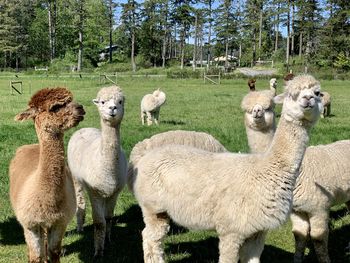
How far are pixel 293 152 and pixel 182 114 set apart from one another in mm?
13032

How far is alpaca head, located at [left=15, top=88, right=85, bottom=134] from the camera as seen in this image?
3978 mm

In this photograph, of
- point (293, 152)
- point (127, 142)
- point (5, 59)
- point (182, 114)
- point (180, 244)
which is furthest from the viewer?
point (5, 59)

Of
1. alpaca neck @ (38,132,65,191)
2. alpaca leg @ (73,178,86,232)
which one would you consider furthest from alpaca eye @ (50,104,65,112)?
alpaca leg @ (73,178,86,232)

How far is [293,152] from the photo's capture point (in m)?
3.62

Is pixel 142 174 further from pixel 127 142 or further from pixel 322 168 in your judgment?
pixel 127 142

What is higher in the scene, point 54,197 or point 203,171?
point 203,171

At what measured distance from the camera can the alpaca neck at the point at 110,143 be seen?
16.9 ft

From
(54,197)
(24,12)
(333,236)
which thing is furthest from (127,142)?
(24,12)

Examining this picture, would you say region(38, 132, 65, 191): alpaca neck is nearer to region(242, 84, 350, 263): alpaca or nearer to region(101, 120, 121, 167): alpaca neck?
region(101, 120, 121, 167): alpaca neck

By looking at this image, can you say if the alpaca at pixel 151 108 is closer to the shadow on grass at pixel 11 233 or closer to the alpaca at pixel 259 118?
the shadow on grass at pixel 11 233

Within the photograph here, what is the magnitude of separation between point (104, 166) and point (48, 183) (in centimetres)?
112

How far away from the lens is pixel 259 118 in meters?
5.73

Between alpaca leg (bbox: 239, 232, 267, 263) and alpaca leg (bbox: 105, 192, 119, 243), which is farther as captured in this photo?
alpaca leg (bbox: 105, 192, 119, 243)

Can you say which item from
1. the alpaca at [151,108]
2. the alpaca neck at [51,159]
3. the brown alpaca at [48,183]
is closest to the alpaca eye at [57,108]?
the brown alpaca at [48,183]
